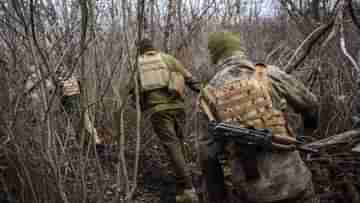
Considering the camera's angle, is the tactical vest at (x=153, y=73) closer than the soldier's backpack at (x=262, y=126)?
No

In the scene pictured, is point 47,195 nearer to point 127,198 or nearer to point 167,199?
point 127,198

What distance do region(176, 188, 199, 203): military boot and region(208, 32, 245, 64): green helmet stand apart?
195 cm

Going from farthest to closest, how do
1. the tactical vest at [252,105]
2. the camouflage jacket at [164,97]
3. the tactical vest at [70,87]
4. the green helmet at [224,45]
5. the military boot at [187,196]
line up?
the tactical vest at [70,87] < the camouflage jacket at [164,97] < the military boot at [187,196] < the green helmet at [224,45] < the tactical vest at [252,105]

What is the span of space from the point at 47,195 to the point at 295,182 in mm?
1551

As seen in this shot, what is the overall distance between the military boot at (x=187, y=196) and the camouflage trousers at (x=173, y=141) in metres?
0.06

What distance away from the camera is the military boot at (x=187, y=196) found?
446 cm

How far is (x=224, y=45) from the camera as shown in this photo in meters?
2.92

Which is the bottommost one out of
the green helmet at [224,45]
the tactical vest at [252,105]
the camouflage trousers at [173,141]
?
the camouflage trousers at [173,141]

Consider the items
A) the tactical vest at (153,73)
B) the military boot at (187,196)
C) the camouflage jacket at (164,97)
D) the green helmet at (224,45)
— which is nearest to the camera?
the green helmet at (224,45)

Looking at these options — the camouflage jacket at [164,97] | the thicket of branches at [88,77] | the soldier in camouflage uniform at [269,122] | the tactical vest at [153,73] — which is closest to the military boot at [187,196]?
the thicket of branches at [88,77]

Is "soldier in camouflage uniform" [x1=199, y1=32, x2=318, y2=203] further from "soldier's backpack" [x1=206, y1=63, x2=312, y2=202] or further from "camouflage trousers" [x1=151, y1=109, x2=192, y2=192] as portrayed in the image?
"camouflage trousers" [x1=151, y1=109, x2=192, y2=192]

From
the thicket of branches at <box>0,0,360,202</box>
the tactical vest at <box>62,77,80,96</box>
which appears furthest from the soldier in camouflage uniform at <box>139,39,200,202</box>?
the tactical vest at <box>62,77,80,96</box>

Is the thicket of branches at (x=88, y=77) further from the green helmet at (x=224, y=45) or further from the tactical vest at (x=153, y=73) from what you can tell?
the green helmet at (x=224, y=45)

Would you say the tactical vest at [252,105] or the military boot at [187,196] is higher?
the tactical vest at [252,105]
